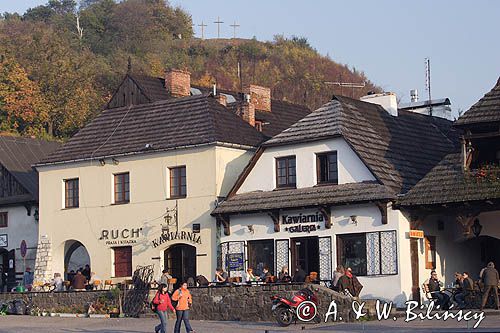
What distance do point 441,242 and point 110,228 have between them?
12476 millimetres

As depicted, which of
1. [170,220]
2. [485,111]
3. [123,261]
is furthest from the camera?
[123,261]

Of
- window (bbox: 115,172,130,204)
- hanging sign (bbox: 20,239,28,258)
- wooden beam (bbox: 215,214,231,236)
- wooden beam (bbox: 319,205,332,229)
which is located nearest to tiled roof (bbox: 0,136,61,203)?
hanging sign (bbox: 20,239,28,258)

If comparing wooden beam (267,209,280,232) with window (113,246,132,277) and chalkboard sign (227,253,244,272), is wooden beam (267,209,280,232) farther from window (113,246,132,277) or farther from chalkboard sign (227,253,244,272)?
window (113,246,132,277)

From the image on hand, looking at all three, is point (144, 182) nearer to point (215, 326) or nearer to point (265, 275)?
point (265, 275)

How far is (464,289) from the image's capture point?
32562 millimetres

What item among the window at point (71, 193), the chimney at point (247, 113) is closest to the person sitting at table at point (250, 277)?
the chimney at point (247, 113)

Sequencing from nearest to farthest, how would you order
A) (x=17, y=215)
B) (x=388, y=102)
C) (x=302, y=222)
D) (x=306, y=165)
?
1. (x=302, y=222)
2. (x=306, y=165)
3. (x=388, y=102)
4. (x=17, y=215)

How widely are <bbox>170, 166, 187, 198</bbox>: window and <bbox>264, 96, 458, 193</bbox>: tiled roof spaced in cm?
398

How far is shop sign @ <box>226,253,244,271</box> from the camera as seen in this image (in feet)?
129

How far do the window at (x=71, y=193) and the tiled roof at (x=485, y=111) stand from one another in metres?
15.9

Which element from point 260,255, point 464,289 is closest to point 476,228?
point 464,289

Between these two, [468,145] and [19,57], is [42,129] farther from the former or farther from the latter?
[468,145]

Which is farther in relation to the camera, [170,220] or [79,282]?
[170,220]

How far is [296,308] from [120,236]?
42.5 ft
